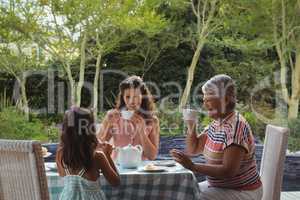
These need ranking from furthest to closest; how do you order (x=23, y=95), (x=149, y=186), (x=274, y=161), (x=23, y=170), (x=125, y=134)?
(x=23, y=95)
(x=125, y=134)
(x=274, y=161)
(x=149, y=186)
(x=23, y=170)

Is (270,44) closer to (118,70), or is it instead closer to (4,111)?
(118,70)

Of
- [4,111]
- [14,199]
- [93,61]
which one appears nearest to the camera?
[14,199]

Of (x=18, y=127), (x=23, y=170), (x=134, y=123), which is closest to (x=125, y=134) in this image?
(x=134, y=123)

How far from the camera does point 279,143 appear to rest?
2602mm

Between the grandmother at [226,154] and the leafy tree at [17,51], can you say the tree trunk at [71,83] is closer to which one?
the leafy tree at [17,51]

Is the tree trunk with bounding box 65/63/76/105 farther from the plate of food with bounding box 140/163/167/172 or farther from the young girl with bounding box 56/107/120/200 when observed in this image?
the young girl with bounding box 56/107/120/200

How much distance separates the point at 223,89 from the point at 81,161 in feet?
2.60

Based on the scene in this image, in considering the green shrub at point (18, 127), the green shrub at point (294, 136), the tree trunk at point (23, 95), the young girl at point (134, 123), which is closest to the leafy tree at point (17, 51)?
the tree trunk at point (23, 95)

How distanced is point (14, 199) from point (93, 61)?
11.4 ft

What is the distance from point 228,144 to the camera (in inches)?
90.7

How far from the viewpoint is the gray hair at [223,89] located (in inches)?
95.7

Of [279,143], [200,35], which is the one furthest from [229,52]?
[279,143]

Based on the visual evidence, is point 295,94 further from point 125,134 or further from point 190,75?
point 125,134

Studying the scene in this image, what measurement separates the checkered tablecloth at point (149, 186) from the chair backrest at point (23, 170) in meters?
0.21
